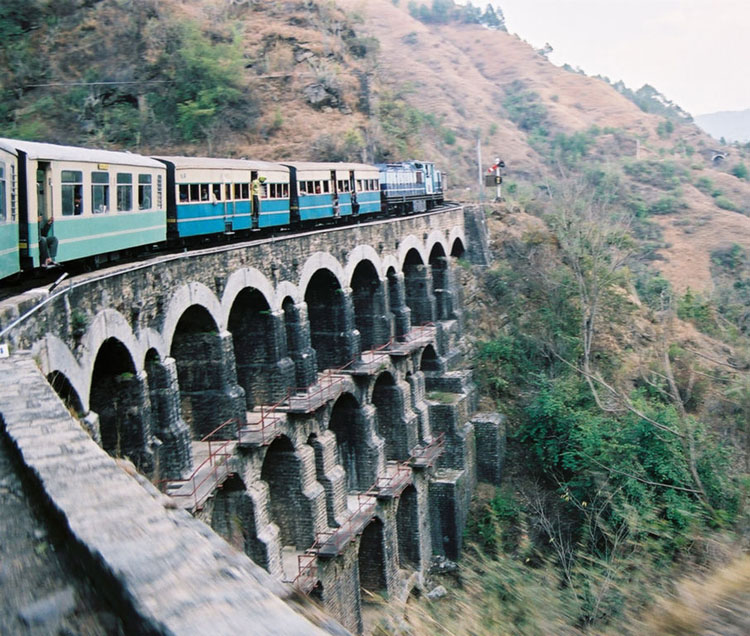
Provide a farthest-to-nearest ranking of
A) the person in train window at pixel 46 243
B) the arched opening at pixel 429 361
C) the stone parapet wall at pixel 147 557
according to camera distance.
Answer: the arched opening at pixel 429 361
the person in train window at pixel 46 243
the stone parapet wall at pixel 147 557

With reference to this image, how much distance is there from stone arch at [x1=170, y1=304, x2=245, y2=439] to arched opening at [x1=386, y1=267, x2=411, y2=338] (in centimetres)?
1036

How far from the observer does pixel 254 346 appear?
16219 mm

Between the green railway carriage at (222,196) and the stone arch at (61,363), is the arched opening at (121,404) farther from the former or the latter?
the green railway carriage at (222,196)

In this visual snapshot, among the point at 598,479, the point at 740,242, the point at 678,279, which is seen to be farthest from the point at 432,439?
the point at 740,242

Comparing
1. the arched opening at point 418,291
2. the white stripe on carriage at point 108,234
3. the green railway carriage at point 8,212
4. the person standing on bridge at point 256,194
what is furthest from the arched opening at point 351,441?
the green railway carriage at point 8,212

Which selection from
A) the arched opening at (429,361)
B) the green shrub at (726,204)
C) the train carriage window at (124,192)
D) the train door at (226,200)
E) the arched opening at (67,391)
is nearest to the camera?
the arched opening at (67,391)

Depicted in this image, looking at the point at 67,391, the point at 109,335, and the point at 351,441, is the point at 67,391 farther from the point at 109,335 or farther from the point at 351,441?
the point at 351,441

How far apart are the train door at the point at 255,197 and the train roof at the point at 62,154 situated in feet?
14.7

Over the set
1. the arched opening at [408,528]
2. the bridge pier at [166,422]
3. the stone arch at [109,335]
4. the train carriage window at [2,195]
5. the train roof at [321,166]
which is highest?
the train roof at [321,166]

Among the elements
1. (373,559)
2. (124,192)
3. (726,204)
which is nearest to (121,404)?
(124,192)

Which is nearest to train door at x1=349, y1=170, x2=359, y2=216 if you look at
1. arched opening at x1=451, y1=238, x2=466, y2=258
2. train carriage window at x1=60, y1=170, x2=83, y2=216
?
arched opening at x1=451, y1=238, x2=466, y2=258

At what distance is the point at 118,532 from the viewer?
241 centimetres

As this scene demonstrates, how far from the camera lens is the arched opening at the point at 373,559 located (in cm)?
1894

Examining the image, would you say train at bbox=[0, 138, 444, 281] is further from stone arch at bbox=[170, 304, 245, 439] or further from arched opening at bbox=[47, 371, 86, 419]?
stone arch at bbox=[170, 304, 245, 439]
